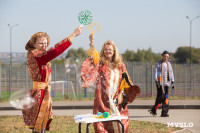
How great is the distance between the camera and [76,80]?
901 inches

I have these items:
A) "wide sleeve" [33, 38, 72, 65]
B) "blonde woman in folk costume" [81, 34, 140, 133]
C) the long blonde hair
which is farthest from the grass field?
"wide sleeve" [33, 38, 72, 65]

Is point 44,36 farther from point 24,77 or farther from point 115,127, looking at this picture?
point 24,77

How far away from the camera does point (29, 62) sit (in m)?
6.64

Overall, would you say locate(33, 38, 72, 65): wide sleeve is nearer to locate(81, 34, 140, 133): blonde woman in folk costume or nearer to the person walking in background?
locate(81, 34, 140, 133): blonde woman in folk costume

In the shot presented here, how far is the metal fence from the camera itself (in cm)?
2216

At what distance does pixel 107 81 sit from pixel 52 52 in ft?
4.48

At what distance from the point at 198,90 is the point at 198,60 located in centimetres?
8501

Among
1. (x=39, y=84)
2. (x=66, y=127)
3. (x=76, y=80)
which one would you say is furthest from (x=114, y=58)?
(x=76, y=80)

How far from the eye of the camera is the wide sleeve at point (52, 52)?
20.7ft

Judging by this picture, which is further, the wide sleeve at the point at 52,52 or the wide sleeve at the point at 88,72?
the wide sleeve at the point at 88,72

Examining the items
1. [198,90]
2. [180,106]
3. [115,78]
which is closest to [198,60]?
[198,90]

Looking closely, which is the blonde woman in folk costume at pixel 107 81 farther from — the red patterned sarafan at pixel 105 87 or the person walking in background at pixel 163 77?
the person walking in background at pixel 163 77

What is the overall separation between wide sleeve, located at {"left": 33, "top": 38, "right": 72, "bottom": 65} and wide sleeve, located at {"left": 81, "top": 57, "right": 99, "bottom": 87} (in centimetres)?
97

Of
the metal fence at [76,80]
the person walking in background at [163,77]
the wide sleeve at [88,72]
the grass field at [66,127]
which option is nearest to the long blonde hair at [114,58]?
the wide sleeve at [88,72]
